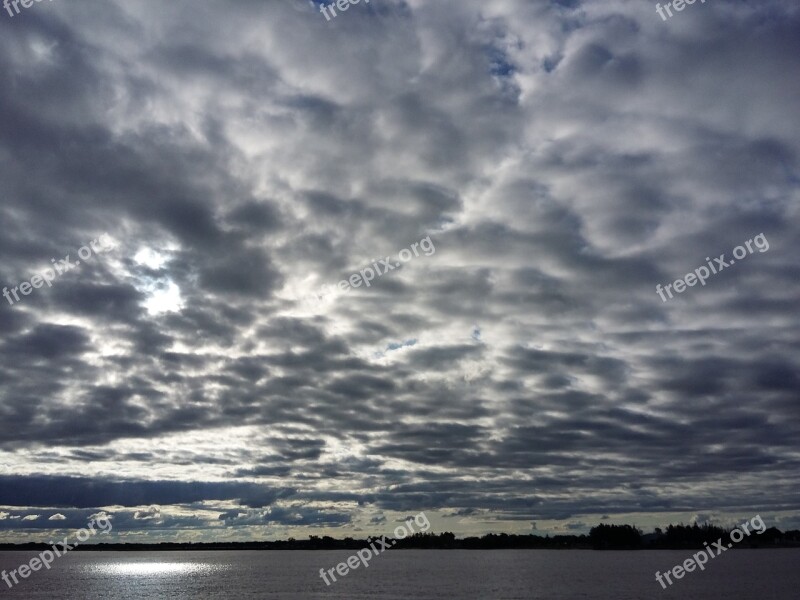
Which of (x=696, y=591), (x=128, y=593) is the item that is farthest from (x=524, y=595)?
(x=128, y=593)

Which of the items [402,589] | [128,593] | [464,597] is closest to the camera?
[464,597]

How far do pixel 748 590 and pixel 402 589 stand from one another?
249 feet

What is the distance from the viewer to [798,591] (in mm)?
152125

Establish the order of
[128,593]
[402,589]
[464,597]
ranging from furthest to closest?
[128,593] → [402,589] → [464,597]

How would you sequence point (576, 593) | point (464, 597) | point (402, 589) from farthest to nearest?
point (402, 589) < point (576, 593) < point (464, 597)

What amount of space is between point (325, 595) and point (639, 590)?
219ft

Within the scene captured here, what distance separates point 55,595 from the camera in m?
154

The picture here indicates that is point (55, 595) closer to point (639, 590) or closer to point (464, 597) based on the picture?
point (464, 597)

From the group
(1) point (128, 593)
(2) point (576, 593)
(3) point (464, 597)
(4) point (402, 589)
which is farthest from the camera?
(1) point (128, 593)

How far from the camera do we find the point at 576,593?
14588cm

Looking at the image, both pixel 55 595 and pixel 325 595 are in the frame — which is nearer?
pixel 325 595

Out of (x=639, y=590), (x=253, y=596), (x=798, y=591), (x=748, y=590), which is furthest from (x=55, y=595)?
(x=798, y=591)

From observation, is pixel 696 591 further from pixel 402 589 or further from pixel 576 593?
pixel 402 589

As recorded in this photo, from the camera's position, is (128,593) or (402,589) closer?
(402,589)
